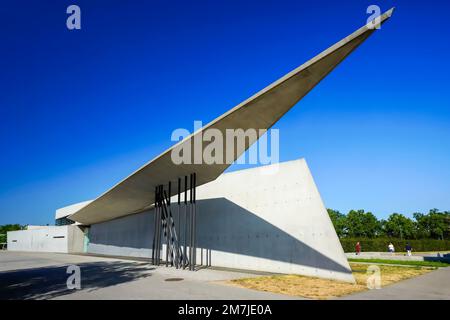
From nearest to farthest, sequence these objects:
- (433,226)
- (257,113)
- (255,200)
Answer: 1. (257,113)
2. (255,200)
3. (433,226)

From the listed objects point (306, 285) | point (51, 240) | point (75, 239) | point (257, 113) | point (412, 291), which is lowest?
point (51, 240)

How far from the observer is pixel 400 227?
78125 millimetres

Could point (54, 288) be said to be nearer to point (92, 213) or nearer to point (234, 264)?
point (234, 264)

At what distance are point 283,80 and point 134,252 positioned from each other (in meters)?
21.4

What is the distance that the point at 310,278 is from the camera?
40.2 feet

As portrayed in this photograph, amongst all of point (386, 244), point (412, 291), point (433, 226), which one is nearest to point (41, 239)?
point (386, 244)

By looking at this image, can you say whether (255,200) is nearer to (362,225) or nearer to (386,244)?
(386,244)

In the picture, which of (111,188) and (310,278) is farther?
(111,188)

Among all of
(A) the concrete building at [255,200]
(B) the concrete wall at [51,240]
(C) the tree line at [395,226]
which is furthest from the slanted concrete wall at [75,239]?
(C) the tree line at [395,226]

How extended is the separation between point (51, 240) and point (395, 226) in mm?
76306

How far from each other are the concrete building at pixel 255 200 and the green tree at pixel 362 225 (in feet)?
235

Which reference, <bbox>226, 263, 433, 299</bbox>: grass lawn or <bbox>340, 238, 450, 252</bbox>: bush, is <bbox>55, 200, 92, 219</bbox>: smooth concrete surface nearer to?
<bbox>340, 238, 450, 252</bbox>: bush
